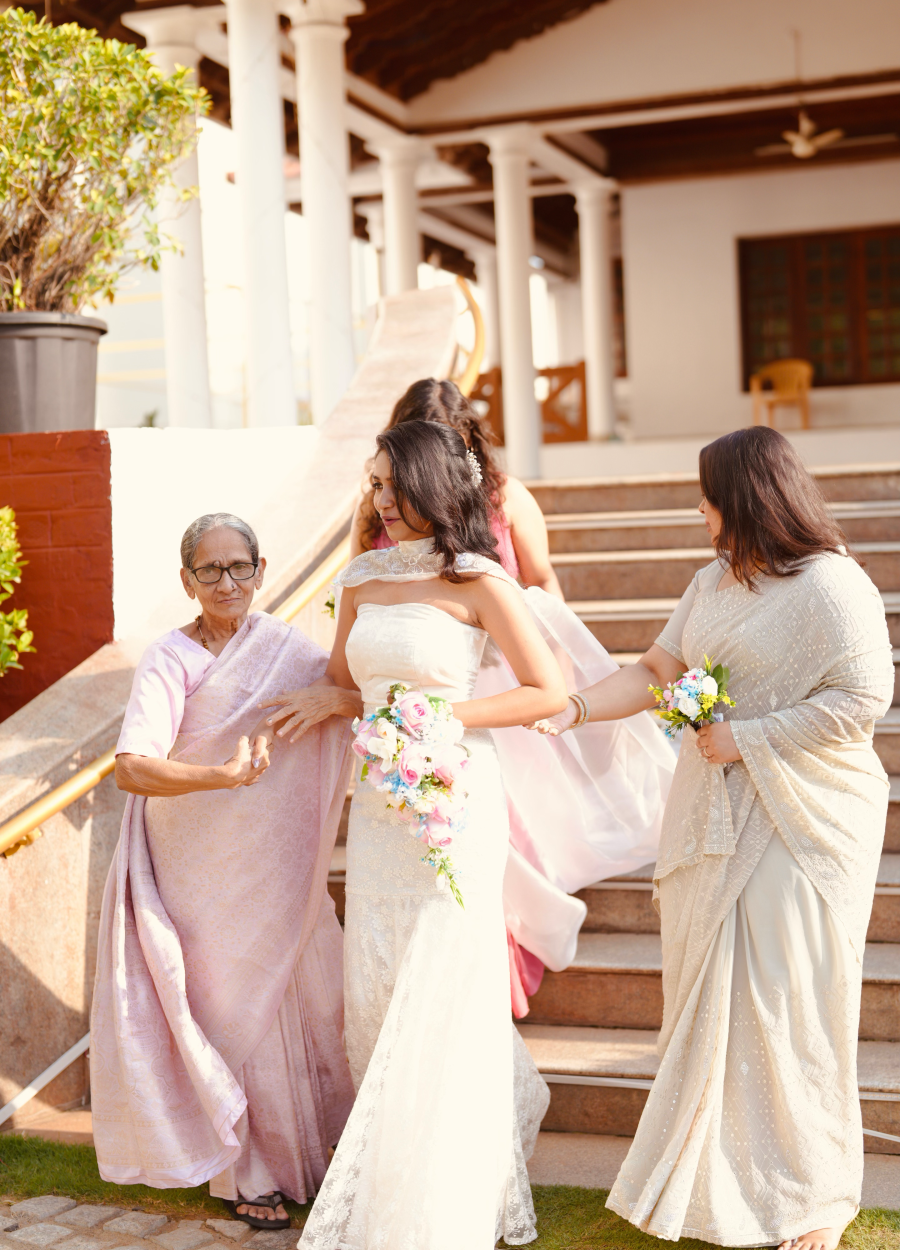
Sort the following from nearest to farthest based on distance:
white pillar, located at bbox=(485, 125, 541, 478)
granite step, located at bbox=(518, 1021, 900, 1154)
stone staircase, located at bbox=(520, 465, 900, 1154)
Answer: granite step, located at bbox=(518, 1021, 900, 1154)
stone staircase, located at bbox=(520, 465, 900, 1154)
white pillar, located at bbox=(485, 125, 541, 478)

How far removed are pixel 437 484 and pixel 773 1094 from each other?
1.44 metres

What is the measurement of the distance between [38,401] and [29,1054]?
2.14m

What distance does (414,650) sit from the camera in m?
2.80

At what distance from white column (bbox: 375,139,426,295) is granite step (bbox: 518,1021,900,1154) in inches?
385

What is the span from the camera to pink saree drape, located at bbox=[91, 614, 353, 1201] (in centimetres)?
300

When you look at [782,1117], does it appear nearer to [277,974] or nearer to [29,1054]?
[277,974]

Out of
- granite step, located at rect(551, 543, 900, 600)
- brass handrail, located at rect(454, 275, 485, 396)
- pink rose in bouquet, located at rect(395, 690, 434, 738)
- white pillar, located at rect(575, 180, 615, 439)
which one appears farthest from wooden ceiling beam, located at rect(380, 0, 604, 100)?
pink rose in bouquet, located at rect(395, 690, 434, 738)

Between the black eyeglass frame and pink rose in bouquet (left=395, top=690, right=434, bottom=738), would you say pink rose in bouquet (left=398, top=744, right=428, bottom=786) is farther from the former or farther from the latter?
the black eyeglass frame

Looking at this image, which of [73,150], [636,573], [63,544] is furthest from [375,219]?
[63,544]

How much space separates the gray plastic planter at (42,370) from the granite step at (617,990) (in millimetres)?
2484

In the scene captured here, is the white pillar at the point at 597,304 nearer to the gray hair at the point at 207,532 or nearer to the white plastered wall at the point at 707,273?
the white plastered wall at the point at 707,273

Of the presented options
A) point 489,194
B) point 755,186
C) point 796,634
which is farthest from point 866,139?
point 796,634

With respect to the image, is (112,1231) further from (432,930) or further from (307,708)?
(307,708)

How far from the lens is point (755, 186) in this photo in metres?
14.2
